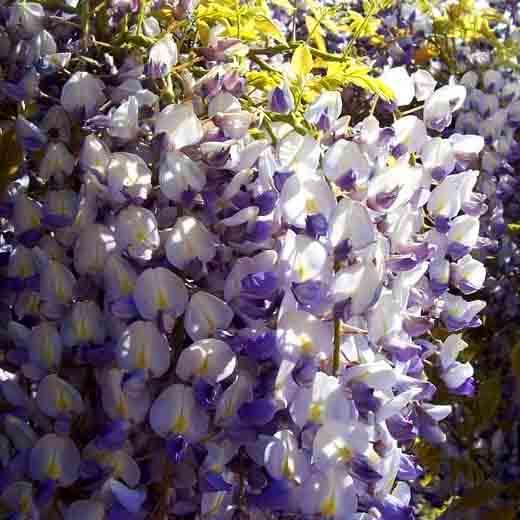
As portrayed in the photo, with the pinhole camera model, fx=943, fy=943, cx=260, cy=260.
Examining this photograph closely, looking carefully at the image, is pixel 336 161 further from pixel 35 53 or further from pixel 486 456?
pixel 486 456

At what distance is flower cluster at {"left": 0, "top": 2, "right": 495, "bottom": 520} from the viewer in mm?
650

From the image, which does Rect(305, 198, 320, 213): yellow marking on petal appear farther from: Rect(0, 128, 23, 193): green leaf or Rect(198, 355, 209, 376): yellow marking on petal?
Rect(0, 128, 23, 193): green leaf

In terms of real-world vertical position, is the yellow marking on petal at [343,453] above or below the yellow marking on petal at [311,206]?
below

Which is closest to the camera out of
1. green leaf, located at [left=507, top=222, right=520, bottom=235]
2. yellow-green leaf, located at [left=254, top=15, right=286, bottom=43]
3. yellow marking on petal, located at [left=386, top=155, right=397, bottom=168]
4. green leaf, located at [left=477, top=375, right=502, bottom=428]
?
yellow marking on petal, located at [left=386, top=155, right=397, bottom=168]

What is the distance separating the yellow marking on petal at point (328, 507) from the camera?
642 millimetres

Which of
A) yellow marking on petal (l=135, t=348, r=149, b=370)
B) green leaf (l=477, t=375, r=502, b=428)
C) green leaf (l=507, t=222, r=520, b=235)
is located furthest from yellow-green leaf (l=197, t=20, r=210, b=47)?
green leaf (l=507, t=222, r=520, b=235)

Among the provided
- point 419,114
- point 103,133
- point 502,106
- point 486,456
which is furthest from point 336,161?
point 486,456

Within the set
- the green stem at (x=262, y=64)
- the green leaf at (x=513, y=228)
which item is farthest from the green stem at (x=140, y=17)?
the green leaf at (x=513, y=228)

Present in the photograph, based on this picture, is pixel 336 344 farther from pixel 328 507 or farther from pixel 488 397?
pixel 488 397

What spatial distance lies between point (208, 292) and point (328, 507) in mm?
184

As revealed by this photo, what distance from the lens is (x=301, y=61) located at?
2.55 ft

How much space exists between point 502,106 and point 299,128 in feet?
3.46

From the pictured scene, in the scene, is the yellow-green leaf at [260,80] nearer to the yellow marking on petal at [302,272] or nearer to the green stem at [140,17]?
the green stem at [140,17]

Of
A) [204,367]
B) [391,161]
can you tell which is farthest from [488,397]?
[204,367]
